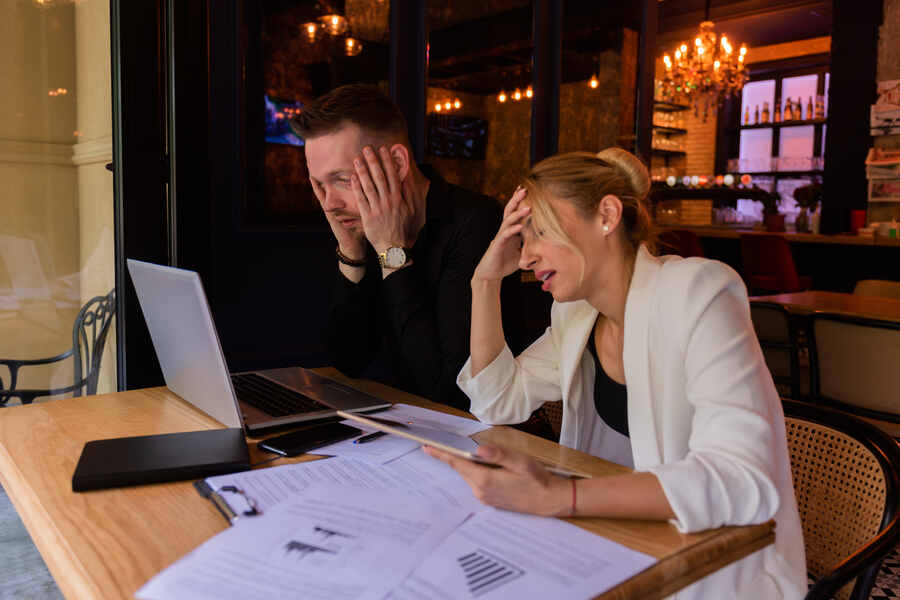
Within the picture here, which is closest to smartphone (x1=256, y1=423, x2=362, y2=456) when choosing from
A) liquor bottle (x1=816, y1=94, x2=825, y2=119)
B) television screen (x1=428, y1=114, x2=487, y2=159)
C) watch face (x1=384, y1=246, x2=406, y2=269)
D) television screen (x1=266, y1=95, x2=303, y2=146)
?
watch face (x1=384, y1=246, x2=406, y2=269)

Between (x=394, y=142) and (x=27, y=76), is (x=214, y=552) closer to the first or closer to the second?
(x=394, y=142)

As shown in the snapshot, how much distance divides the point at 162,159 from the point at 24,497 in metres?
1.53

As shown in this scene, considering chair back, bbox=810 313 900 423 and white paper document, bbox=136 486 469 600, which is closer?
white paper document, bbox=136 486 469 600

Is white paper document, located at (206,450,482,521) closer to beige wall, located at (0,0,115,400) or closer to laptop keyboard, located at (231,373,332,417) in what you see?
laptop keyboard, located at (231,373,332,417)

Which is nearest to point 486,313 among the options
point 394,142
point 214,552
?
point 394,142

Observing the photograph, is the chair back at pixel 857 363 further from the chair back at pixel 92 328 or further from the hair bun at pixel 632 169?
the chair back at pixel 92 328

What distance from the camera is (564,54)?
3615 millimetres

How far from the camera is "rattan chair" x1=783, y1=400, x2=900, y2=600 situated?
108 centimetres

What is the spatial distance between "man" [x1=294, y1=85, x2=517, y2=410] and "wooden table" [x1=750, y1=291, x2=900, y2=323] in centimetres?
197

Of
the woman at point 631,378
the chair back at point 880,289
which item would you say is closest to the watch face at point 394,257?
the woman at point 631,378

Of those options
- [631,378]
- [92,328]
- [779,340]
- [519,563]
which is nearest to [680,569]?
[519,563]

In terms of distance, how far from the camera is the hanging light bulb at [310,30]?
2682 mm

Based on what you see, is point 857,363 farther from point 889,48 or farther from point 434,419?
point 889,48

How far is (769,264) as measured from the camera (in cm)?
675
